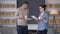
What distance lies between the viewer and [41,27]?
7312mm

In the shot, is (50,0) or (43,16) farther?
(50,0)

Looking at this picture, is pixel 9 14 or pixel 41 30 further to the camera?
pixel 9 14

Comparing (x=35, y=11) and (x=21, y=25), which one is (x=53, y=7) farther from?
(x=21, y=25)

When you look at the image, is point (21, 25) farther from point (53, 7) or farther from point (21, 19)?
point (53, 7)

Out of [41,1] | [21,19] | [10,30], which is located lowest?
[10,30]

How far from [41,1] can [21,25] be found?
4.22 meters

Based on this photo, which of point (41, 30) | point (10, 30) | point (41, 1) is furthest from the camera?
point (41, 1)

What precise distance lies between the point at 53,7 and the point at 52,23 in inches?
31.6

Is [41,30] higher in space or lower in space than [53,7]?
lower

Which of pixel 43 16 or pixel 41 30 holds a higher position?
pixel 43 16

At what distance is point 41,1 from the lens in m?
11.6

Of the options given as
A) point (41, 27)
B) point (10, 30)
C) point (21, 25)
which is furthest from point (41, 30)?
point (10, 30)

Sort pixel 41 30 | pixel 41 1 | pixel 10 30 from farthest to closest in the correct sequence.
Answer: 1. pixel 41 1
2. pixel 10 30
3. pixel 41 30

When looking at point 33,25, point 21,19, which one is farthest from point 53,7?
point 21,19
